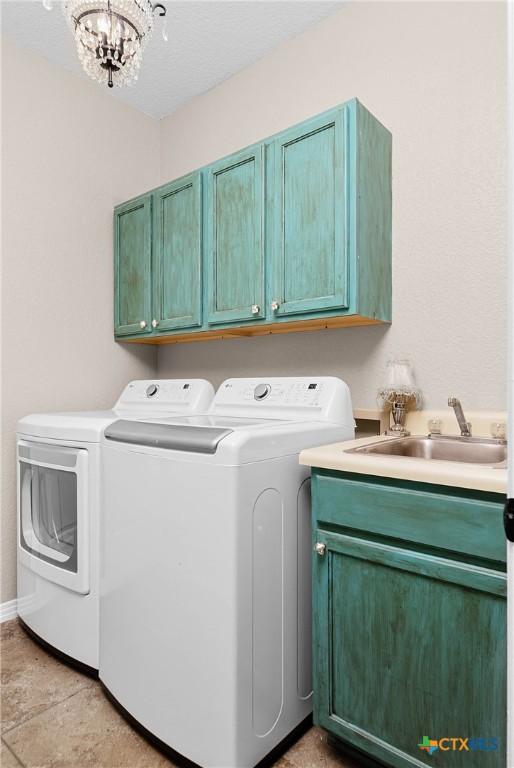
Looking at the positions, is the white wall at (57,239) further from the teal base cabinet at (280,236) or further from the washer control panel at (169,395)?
the teal base cabinet at (280,236)

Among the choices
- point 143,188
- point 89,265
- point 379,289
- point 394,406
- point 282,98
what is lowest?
point 394,406

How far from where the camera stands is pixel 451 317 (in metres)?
1.75

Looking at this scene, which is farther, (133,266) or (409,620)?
(133,266)

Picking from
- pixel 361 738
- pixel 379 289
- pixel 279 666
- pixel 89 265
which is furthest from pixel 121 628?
pixel 89 265

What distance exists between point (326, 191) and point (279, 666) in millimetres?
1597

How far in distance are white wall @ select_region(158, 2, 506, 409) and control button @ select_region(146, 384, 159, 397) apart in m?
0.69

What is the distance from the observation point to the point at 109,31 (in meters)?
1.35

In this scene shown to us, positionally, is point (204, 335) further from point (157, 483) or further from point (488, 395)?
point (488, 395)

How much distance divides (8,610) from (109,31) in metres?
2.39

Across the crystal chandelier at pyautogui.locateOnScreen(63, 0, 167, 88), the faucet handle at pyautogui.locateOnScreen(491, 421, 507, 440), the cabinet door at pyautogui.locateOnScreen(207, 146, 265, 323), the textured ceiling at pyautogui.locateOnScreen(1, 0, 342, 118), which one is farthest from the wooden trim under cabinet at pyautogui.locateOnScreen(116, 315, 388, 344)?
the textured ceiling at pyautogui.locateOnScreen(1, 0, 342, 118)

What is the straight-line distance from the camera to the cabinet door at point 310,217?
170cm

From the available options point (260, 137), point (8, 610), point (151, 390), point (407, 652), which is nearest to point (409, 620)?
point (407, 652)

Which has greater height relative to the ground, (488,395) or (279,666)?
(488,395)

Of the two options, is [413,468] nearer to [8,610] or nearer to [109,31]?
[109,31]
